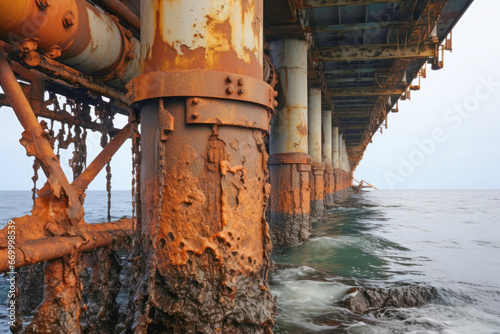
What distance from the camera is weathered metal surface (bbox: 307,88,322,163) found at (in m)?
15.3

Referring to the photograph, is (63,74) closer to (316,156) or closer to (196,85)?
(196,85)

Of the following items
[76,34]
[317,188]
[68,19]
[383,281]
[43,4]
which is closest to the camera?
[43,4]

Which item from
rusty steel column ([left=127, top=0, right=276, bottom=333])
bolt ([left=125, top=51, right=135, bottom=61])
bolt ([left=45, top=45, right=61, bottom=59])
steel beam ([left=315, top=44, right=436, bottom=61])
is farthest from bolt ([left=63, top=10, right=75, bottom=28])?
steel beam ([left=315, top=44, right=436, bottom=61])

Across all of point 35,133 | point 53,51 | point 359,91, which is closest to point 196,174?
point 35,133

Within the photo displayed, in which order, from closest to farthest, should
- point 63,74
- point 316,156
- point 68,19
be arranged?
point 68,19
point 63,74
point 316,156

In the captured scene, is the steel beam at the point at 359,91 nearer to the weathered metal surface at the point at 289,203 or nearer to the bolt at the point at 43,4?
the weathered metal surface at the point at 289,203

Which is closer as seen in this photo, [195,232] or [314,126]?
[195,232]

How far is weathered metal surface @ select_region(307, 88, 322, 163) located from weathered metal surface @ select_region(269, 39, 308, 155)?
5.26 m

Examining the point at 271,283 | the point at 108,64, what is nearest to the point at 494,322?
the point at 271,283

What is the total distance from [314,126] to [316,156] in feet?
4.42

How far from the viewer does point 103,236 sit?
3.45 meters

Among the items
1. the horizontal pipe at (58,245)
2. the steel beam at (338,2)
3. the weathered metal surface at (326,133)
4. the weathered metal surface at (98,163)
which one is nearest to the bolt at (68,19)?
the weathered metal surface at (98,163)

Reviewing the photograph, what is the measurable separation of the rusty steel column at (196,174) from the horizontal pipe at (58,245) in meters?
0.55

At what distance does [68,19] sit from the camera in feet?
11.0
